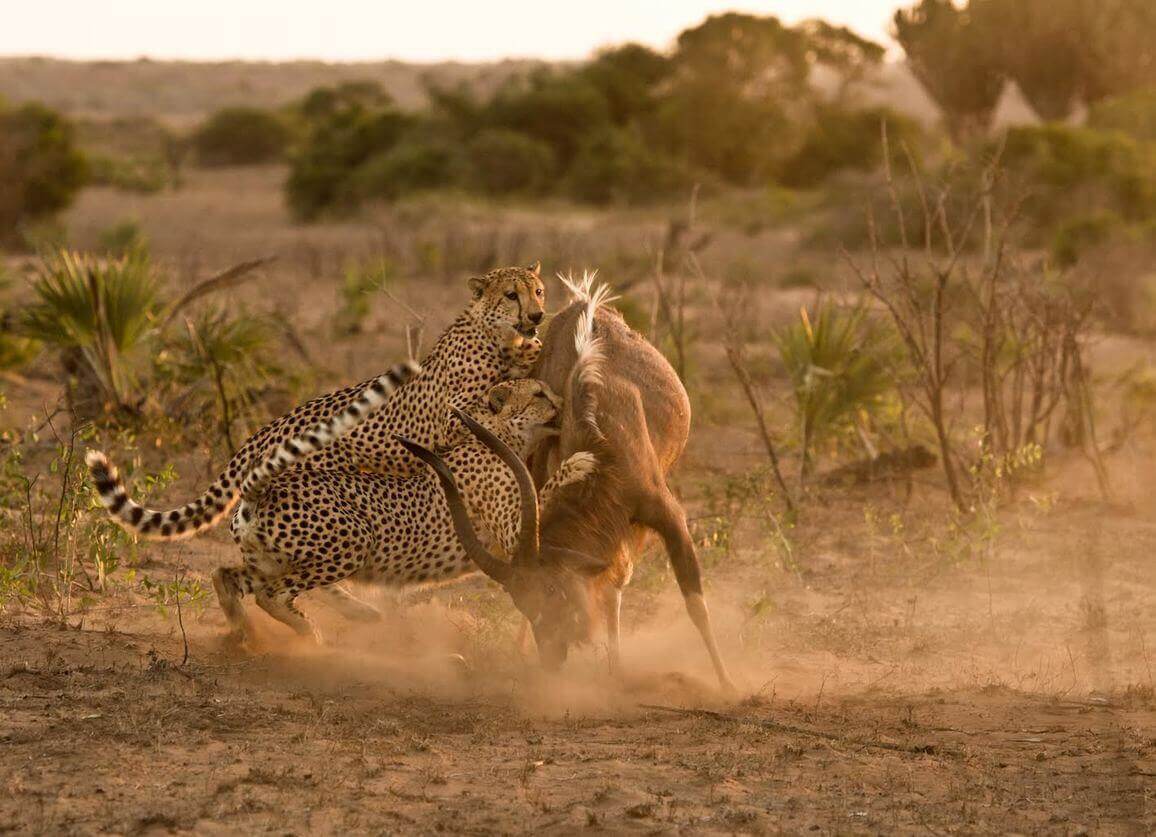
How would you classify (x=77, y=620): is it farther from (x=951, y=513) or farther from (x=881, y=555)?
(x=951, y=513)

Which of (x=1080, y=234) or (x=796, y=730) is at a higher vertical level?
(x=1080, y=234)

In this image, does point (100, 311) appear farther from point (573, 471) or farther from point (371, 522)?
point (573, 471)

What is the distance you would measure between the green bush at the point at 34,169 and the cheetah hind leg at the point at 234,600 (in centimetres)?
2251

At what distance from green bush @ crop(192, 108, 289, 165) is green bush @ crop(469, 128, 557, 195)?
50.0 feet

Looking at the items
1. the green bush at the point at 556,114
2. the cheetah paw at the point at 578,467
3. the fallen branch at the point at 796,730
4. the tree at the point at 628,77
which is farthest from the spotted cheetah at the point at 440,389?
the tree at the point at 628,77

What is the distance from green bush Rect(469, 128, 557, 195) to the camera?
3350cm

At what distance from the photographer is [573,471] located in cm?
573

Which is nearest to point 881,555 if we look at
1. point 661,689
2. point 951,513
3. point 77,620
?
point 951,513

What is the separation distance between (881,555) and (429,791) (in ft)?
14.7

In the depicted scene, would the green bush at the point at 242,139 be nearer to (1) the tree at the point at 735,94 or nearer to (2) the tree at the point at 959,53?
(1) the tree at the point at 735,94

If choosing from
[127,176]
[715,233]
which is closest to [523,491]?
[715,233]

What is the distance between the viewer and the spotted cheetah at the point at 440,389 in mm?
6512

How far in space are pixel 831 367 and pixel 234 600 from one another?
4327 mm

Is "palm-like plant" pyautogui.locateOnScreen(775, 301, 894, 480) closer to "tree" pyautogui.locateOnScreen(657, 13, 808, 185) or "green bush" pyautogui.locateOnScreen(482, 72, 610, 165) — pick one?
"green bush" pyautogui.locateOnScreen(482, 72, 610, 165)
